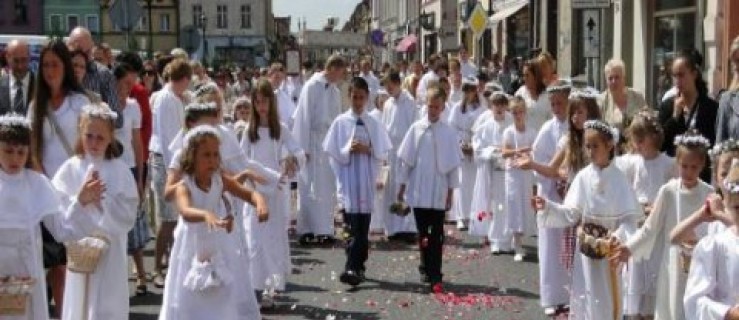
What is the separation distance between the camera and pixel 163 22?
9825 centimetres

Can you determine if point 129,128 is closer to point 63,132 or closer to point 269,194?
point 269,194

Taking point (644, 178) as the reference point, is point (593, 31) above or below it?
above

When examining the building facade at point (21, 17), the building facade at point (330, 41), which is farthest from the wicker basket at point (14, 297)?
the building facade at point (21, 17)

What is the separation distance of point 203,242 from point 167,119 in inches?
147

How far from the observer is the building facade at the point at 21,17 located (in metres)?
89.6

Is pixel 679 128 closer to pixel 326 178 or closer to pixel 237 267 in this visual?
pixel 237 267

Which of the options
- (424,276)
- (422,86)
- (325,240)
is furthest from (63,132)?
(422,86)

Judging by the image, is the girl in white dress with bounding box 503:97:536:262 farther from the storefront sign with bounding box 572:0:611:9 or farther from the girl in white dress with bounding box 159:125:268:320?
the girl in white dress with bounding box 159:125:268:320

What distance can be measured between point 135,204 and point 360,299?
3.02 metres

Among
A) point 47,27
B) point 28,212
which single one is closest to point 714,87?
point 28,212

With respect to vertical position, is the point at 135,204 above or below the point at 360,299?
above

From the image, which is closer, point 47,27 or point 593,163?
point 593,163

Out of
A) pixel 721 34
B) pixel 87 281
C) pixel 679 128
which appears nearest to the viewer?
Result: pixel 87 281

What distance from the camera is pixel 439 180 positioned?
10195mm
